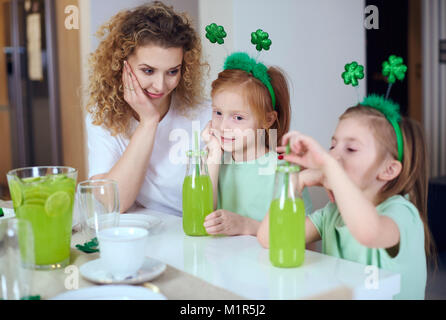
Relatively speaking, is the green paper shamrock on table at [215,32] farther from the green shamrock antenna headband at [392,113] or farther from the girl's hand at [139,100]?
the green shamrock antenna headband at [392,113]

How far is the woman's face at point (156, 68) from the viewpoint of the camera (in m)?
1.62

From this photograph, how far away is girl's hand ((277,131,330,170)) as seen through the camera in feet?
3.07

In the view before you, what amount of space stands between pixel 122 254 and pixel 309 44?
2229 mm

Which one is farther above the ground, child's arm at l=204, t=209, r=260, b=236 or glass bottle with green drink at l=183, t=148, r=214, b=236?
glass bottle with green drink at l=183, t=148, r=214, b=236

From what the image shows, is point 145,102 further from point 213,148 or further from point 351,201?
point 351,201

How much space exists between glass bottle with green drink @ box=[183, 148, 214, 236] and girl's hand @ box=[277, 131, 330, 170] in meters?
0.23

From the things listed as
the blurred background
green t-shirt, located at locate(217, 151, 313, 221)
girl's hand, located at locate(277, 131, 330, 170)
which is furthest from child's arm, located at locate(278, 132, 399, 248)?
the blurred background

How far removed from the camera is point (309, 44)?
2.82 metres

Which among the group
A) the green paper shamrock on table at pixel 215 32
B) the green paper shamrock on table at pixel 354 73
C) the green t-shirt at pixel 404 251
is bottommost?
the green t-shirt at pixel 404 251

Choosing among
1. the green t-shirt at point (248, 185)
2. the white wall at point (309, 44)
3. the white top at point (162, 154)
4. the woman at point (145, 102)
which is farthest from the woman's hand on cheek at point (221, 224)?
the white wall at point (309, 44)

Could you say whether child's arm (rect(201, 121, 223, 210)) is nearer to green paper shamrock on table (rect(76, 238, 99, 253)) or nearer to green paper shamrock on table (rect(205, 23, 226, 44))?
green paper shamrock on table (rect(205, 23, 226, 44))

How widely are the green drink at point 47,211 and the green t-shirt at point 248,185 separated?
2.16 ft
